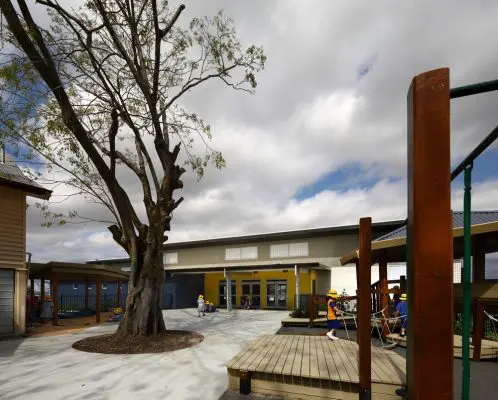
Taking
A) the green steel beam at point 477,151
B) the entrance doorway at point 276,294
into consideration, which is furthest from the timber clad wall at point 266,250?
the green steel beam at point 477,151

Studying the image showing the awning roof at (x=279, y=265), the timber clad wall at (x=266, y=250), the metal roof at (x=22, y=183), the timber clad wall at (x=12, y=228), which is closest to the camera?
the timber clad wall at (x=12, y=228)

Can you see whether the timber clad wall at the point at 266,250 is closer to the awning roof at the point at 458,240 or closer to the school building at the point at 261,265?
the school building at the point at 261,265

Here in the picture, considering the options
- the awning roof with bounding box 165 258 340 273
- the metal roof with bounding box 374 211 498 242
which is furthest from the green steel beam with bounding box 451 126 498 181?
the awning roof with bounding box 165 258 340 273

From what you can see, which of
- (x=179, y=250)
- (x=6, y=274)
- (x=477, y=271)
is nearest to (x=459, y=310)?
(x=477, y=271)

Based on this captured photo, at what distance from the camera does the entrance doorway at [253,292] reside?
30531 millimetres

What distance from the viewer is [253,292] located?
30.8 meters

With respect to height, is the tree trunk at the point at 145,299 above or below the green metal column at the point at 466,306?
below

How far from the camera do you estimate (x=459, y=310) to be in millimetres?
10844

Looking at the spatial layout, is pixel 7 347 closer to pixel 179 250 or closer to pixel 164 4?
pixel 164 4

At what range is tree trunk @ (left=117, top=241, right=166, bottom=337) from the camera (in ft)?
42.2

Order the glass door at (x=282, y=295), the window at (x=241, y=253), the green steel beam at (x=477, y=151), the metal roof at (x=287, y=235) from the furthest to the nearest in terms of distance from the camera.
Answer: the window at (x=241, y=253) → the glass door at (x=282, y=295) → the metal roof at (x=287, y=235) → the green steel beam at (x=477, y=151)

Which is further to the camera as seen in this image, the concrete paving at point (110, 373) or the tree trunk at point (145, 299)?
the tree trunk at point (145, 299)

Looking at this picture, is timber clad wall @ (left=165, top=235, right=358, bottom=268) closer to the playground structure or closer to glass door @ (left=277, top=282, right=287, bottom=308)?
glass door @ (left=277, top=282, right=287, bottom=308)

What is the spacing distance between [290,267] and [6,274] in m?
16.8
